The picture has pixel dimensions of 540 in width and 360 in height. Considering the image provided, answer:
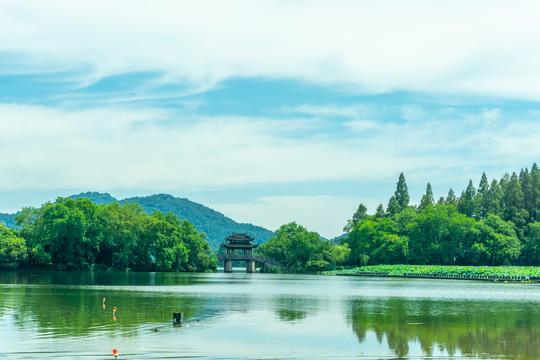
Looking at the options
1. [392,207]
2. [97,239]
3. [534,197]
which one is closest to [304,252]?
[392,207]

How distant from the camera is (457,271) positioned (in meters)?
95.8

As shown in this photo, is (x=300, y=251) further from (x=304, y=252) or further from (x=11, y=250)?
(x=11, y=250)

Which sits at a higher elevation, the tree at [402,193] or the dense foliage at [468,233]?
the tree at [402,193]

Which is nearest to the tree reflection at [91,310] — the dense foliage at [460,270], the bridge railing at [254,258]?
the dense foliage at [460,270]

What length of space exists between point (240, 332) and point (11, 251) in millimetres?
74568

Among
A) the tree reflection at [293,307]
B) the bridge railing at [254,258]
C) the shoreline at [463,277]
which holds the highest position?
the bridge railing at [254,258]

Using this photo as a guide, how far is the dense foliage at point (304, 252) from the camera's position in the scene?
397 feet

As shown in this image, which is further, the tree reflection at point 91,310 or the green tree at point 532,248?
the green tree at point 532,248

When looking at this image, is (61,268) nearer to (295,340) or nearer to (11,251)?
(11,251)

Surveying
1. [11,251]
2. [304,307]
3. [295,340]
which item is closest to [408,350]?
[295,340]

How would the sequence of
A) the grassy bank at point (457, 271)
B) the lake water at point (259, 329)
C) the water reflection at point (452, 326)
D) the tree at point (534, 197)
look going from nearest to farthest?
1. the lake water at point (259, 329)
2. the water reflection at point (452, 326)
3. the grassy bank at point (457, 271)
4. the tree at point (534, 197)

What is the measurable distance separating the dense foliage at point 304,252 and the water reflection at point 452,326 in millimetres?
80466

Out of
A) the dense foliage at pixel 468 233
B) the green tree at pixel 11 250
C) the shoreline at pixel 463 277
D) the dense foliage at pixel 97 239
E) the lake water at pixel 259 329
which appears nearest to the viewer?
the lake water at pixel 259 329

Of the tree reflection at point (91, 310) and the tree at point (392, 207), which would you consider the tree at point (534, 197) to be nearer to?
the tree at point (392, 207)
